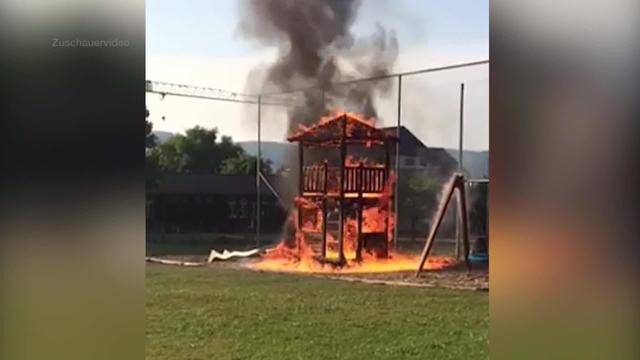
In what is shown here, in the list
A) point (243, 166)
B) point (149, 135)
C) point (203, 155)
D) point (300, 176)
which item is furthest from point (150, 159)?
point (300, 176)

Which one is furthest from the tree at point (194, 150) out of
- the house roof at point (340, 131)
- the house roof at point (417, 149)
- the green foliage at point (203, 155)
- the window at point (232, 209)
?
the house roof at point (417, 149)

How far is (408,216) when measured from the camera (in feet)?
9.93

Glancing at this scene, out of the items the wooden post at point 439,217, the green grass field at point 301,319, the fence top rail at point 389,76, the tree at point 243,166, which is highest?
the fence top rail at point 389,76

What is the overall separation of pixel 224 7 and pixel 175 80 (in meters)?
0.37

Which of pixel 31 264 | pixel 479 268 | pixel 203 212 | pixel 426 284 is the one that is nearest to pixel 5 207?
pixel 31 264

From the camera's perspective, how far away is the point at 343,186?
10.1 ft

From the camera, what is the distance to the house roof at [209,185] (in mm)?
3043

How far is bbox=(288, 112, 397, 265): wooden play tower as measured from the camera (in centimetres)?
304

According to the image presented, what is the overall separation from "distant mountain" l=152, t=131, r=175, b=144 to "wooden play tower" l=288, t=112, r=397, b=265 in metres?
0.51

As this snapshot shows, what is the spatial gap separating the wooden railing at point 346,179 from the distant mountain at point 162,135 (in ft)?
1.94

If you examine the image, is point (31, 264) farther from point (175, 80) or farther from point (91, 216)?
point (175, 80)

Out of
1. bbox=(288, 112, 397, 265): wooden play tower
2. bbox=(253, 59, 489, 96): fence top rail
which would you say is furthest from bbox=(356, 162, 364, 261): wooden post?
bbox=(253, 59, 489, 96): fence top rail

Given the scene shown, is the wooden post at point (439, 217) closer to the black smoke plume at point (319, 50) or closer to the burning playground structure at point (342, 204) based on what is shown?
the burning playground structure at point (342, 204)

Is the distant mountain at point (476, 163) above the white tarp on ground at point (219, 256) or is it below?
above
